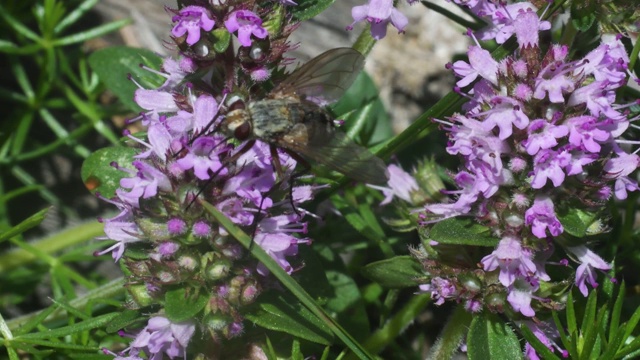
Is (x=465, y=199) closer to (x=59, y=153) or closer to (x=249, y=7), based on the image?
(x=249, y=7)

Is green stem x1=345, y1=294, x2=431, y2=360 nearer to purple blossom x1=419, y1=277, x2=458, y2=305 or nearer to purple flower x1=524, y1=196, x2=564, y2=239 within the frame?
purple blossom x1=419, y1=277, x2=458, y2=305

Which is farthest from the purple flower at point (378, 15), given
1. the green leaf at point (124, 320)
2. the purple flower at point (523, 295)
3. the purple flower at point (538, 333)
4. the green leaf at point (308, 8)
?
the green leaf at point (124, 320)

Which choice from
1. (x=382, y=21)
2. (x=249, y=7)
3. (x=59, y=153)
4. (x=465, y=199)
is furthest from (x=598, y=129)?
(x=59, y=153)

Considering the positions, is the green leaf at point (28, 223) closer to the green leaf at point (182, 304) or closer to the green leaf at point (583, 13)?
the green leaf at point (182, 304)

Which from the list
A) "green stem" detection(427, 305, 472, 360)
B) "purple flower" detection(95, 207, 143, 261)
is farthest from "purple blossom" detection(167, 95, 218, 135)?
"green stem" detection(427, 305, 472, 360)

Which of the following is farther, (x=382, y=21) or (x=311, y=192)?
(x=382, y=21)
